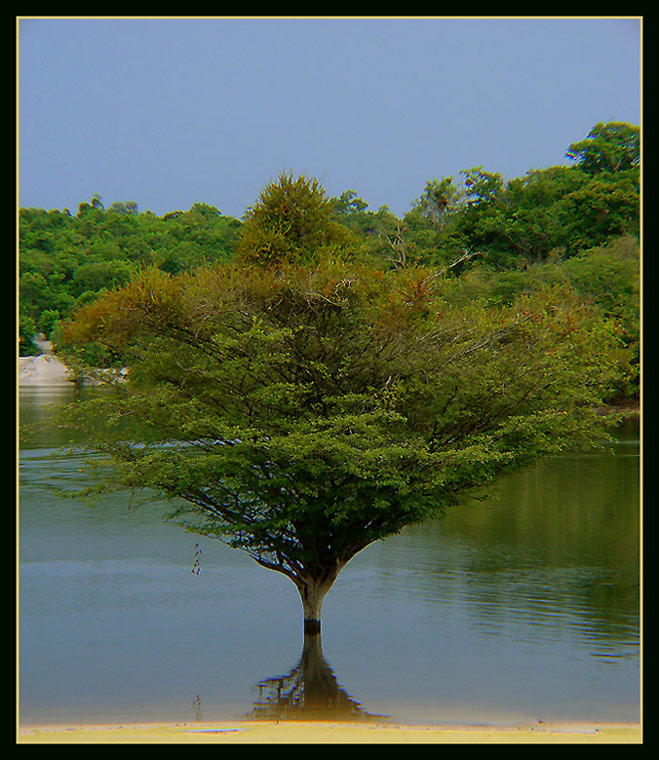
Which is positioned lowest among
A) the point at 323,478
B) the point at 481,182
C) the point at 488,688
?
the point at 488,688

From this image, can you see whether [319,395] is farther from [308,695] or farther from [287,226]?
[308,695]

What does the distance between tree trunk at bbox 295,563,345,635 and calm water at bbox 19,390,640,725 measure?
500 millimetres

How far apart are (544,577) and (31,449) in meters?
23.5

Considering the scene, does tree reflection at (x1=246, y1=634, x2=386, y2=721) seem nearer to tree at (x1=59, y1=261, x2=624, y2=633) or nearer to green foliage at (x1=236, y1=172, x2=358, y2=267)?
tree at (x1=59, y1=261, x2=624, y2=633)

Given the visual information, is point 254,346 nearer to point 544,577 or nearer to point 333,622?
point 333,622

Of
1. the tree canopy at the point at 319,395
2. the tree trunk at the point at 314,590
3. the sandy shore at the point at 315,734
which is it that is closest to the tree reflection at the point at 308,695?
the tree trunk at the point at 314,590

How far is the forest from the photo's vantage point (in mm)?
41844

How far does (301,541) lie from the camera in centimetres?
1208

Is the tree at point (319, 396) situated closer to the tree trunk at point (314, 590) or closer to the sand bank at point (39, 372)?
the tree trunk at point (314, 590)

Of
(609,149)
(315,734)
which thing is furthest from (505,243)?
(315,734)

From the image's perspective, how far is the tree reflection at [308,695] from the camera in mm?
11211

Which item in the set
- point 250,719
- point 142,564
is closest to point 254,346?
point 250,719

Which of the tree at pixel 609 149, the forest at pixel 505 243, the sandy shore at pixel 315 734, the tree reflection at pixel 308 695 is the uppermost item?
the tree at pixel 609 149

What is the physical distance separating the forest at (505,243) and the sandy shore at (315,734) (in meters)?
20.4
